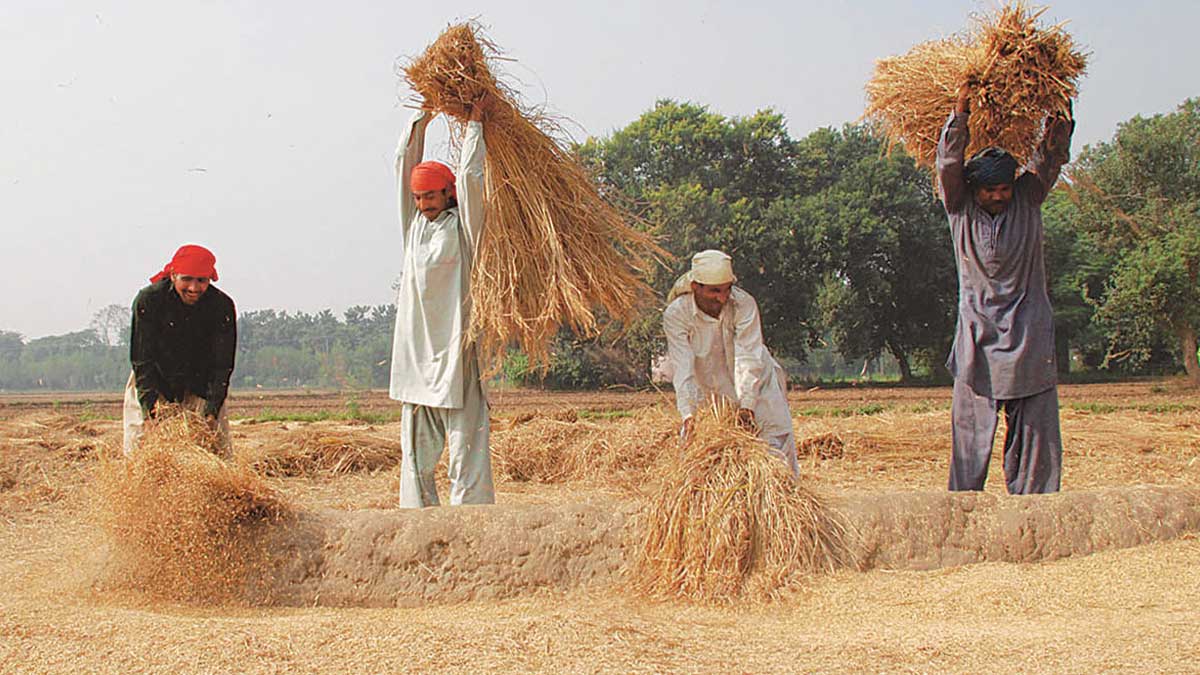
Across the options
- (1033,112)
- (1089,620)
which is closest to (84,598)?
(1089,620)

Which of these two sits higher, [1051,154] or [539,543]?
[1051,154]

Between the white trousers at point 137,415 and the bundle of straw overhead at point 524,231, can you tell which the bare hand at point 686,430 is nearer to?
the bundle of straw overhead at point 524,231

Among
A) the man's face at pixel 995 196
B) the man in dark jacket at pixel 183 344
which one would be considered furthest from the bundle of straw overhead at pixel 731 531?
the man in dark jacket at pixel 183 344

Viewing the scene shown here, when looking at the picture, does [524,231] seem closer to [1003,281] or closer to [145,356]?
[145,356]

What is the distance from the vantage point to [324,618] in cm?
331

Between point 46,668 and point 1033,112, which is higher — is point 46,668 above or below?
below

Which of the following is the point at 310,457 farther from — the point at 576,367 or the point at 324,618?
the point at 576,367

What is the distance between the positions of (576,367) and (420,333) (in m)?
21.1

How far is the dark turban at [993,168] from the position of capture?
4789mm

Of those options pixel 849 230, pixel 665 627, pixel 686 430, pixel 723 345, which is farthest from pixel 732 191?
pixel 665 627

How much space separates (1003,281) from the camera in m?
4.84

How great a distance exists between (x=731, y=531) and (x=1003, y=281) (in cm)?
200

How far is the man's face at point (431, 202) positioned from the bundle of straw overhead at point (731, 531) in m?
1.65

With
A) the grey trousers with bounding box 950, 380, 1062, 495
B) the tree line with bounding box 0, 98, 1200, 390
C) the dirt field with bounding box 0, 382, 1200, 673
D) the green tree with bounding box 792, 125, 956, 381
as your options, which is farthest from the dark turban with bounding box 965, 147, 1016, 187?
the green tree with bounding box 792, 125, 956, 381
